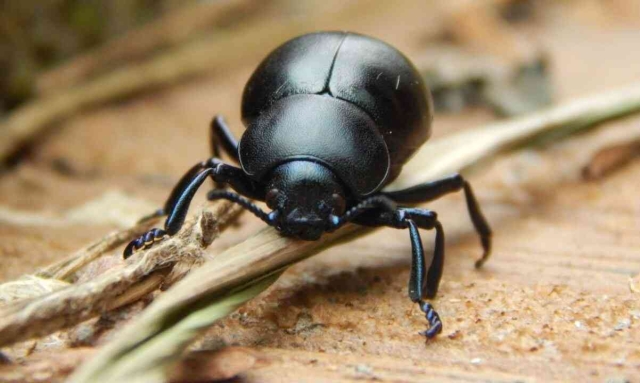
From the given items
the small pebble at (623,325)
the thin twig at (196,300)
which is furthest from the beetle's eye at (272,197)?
the small pebble at (623,325)

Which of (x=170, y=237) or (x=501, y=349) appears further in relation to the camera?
(x=170, y=237)

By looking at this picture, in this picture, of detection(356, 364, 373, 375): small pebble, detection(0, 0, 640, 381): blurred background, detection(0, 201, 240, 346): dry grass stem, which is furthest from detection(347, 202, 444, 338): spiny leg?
detection(0, 201, 240, 346): dry grass stem

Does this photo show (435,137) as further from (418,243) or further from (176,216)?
(176,216)

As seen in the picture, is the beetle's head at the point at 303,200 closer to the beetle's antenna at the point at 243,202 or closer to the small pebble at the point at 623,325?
the beetle's antenna at the point at 243,202

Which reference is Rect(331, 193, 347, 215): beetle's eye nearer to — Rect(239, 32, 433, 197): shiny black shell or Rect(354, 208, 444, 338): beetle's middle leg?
Rect(239, 32, 433, 197): shiny black shell

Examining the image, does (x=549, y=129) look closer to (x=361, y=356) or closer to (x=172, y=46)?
(x=361, y=356)

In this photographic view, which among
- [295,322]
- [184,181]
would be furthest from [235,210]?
[295,322]
